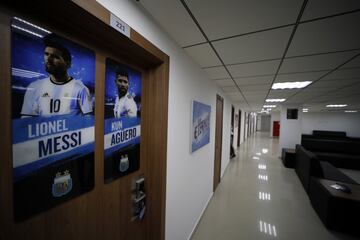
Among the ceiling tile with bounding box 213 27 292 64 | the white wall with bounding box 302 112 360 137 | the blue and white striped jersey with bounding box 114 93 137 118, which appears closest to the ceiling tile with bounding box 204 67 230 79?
the ceiling tile with bounding box 213 27 292 64

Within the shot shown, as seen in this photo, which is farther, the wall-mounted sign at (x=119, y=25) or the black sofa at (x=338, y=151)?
the black sofa at (x=338, y=151)

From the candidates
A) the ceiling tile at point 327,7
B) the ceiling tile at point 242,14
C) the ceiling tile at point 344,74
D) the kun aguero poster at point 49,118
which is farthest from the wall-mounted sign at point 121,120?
the ceiling tile at point 344,74

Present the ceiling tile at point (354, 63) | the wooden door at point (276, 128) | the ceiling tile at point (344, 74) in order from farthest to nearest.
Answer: the wooden door at point (276, 128) → the ceiling tile at point (344, 74) → the ceiling tile at point (354, 63)

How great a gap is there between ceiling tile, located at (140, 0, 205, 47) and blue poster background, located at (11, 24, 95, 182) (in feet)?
1.88

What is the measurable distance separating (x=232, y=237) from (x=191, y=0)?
2.90 metres

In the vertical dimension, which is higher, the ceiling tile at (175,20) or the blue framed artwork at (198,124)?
the ceiling tile at (175,20)

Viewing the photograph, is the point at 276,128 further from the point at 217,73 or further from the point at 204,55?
the point at 204,55

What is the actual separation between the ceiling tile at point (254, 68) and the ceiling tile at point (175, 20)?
3.15 ft

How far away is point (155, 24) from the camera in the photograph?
1219 millimetres

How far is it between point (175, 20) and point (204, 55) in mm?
731

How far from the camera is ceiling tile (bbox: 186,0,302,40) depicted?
3.20 feet

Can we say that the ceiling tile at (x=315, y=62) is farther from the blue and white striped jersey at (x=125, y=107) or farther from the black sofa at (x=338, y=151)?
the black sofa at (x=338, y=151)

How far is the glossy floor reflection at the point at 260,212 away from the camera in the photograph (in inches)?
89.2

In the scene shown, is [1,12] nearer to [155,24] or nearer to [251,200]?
[155,24]
